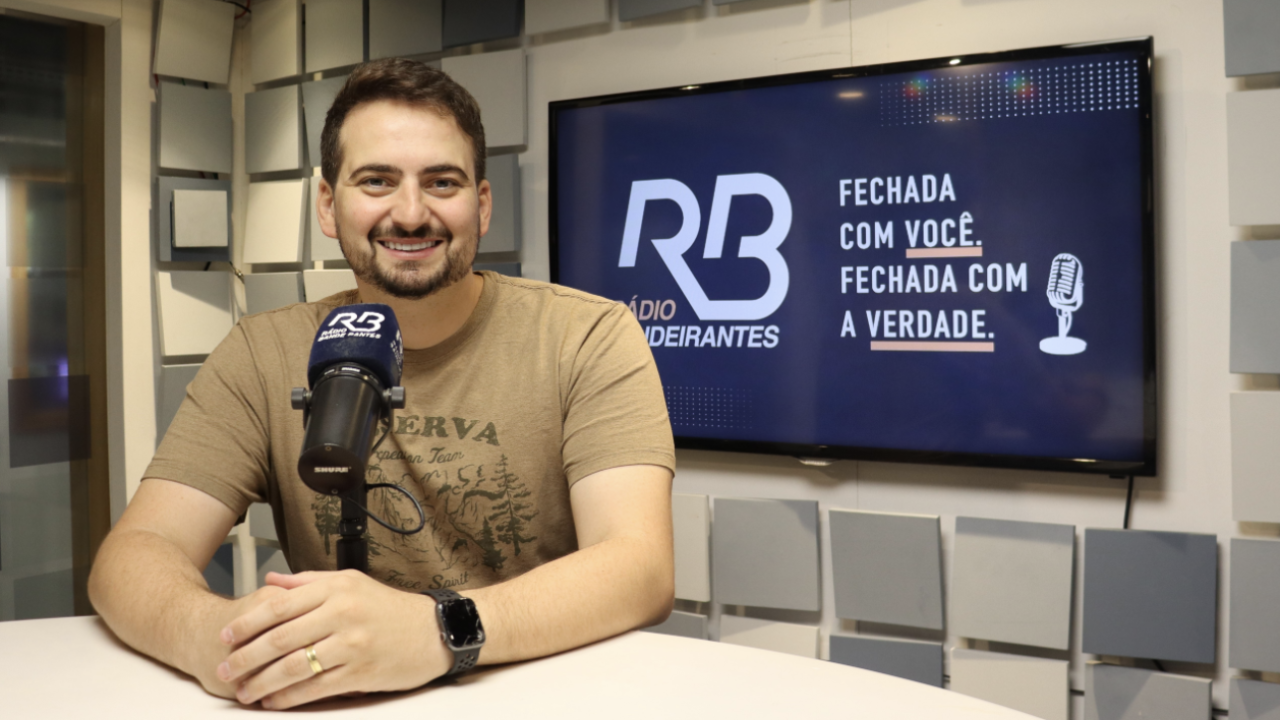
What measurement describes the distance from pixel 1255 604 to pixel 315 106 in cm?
324

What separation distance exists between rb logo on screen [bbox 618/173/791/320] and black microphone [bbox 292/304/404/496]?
1668mm

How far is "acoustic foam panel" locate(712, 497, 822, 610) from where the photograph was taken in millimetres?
2621

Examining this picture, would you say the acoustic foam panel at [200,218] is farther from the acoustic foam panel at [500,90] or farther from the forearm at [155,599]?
the forearm at [155,599]

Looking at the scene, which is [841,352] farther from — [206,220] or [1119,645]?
[206,220]

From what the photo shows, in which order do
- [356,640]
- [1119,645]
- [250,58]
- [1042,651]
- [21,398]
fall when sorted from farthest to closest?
[250,58]
[21,398]
[1042,651]
[1119,645]
[356,640]

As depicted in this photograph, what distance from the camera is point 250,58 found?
12.2 feet

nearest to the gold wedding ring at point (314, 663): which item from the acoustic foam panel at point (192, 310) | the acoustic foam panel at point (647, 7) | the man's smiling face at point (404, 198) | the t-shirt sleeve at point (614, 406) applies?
the t-shirt sleeve at point (614, 406)

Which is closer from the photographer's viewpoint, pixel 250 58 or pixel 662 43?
pixel 662 43

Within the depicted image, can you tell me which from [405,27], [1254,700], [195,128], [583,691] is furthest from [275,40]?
[1254,700]

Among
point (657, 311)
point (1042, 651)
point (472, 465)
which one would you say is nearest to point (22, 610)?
point (657, 311)

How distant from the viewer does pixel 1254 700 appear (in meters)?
2.06

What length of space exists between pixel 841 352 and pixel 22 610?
3052 millimetres

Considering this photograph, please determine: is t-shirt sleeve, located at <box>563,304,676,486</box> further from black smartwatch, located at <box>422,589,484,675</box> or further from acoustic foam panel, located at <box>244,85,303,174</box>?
acoustic foam panel, located at <box>244,85,303,174</box>

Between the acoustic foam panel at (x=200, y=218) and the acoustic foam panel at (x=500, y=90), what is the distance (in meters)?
1.18
